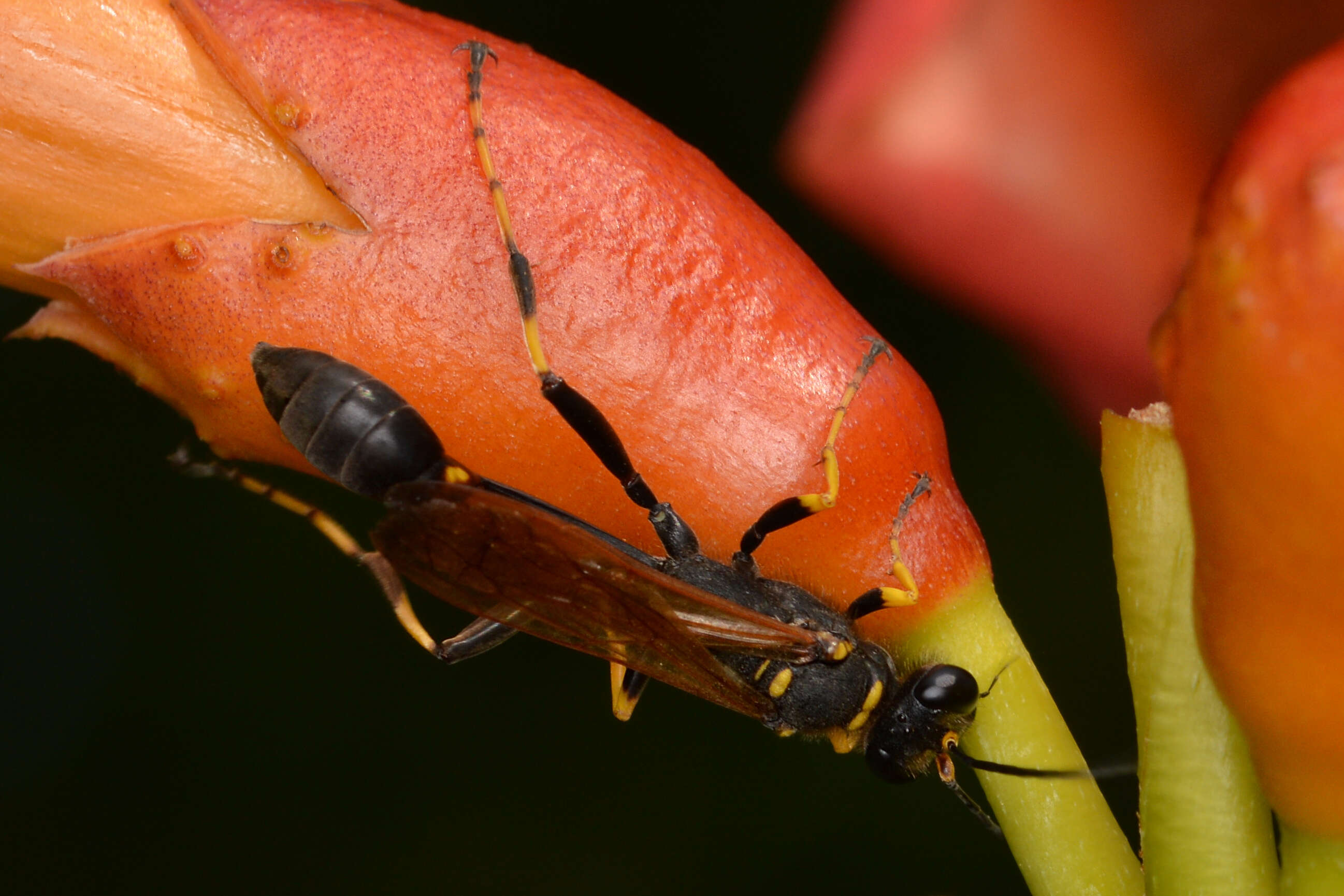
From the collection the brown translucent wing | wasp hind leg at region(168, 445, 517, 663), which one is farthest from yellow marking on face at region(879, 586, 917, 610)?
wasp hind leg at region(168, 445, 517, 663)

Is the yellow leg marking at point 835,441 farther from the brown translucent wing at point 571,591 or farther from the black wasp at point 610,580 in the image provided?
the brown translucent wing at point 571,591

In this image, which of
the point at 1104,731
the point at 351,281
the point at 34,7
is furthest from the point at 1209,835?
the point at 1104,731

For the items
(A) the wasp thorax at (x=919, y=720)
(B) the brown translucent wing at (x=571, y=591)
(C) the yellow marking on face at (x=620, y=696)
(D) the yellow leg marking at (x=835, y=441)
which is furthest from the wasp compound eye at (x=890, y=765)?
(D) the yellow leg marking at (x=835, y=441)

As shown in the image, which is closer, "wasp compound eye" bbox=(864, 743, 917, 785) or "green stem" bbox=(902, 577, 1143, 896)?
"green stem" bbox=(902, 577, 1143, 896)

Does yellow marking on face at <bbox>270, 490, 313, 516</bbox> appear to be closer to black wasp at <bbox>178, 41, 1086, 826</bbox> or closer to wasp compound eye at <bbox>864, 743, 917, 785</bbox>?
black wasp at <bbox>178, 41, 1086, 826</bbox>

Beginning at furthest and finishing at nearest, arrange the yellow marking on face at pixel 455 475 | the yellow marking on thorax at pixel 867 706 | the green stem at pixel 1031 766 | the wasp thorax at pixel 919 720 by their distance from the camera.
→ the yellow marking on thorax at pixel 867 706 → the yellow marking on face at pixel 455 475 → the wasp thorax at pixel 919 720 → the green stem at pixel 1031 766
